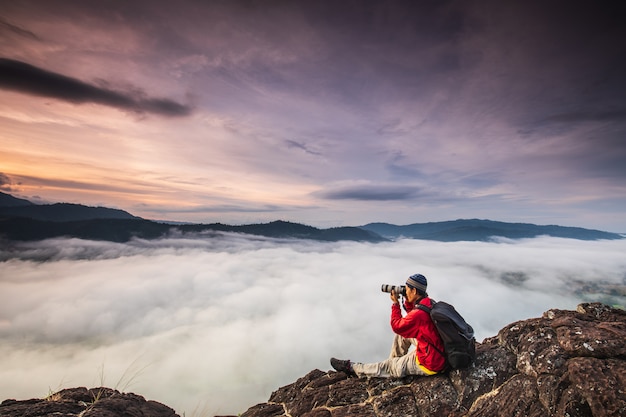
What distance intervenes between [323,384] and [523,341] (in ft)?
19.8

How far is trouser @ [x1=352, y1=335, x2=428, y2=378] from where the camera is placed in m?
7.57

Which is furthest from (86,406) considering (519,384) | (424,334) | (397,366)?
(519,384)

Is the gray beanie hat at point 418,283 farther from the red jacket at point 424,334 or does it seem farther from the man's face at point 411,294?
the red jacket at point 424,334

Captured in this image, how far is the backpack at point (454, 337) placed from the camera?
648 centimetres

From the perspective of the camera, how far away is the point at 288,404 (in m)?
8.42

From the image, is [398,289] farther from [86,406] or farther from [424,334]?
[86,406]

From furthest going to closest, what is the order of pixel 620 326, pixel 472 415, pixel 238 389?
1. pixel 238 389
2. pixel 620 326
3. pixel 472 415

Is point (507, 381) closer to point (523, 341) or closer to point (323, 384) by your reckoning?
point (523, 341)

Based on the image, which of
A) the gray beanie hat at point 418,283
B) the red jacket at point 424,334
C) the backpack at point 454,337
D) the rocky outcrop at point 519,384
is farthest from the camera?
the gray beanie hat at point 418,283

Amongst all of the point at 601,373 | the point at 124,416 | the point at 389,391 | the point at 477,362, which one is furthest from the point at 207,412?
the point at 601,373

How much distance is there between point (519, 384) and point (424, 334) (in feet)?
6.97

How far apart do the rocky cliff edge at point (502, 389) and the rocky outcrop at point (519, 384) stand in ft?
0.05

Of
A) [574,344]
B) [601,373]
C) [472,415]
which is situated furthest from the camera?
[574,344]

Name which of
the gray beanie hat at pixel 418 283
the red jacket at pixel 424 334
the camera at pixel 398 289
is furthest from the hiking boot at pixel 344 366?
the gray beanie hat at pixel 418 283
